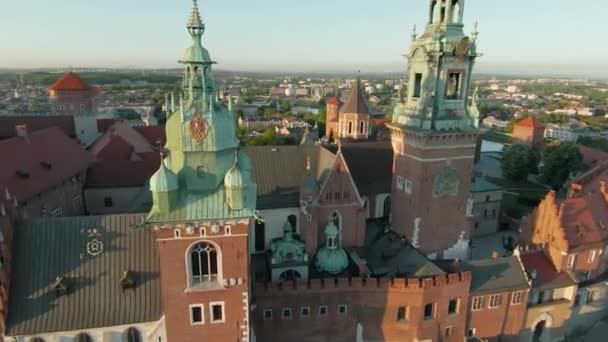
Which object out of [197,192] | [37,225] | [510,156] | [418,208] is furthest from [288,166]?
[510,156]

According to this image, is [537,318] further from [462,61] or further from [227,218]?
[227,218]

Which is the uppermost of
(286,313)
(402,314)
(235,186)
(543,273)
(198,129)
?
(198,129)

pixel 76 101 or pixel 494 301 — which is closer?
pixel 494 301

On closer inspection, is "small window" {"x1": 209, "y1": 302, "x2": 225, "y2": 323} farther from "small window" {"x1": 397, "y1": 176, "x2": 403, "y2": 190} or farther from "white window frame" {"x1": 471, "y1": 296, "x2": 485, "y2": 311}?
"small window" {"x1": 397, "y1": 176, "x2": 403, "y2": 190}

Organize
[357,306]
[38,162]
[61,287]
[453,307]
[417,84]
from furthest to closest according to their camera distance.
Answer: [38,162] → [417,84] → [453,307] → [357,306] → [61,287]

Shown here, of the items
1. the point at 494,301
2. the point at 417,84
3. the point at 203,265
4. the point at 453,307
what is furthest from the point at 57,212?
the point at 494,301

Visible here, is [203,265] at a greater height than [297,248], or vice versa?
[203,265]

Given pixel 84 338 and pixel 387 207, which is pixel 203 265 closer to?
pixel 84 338
